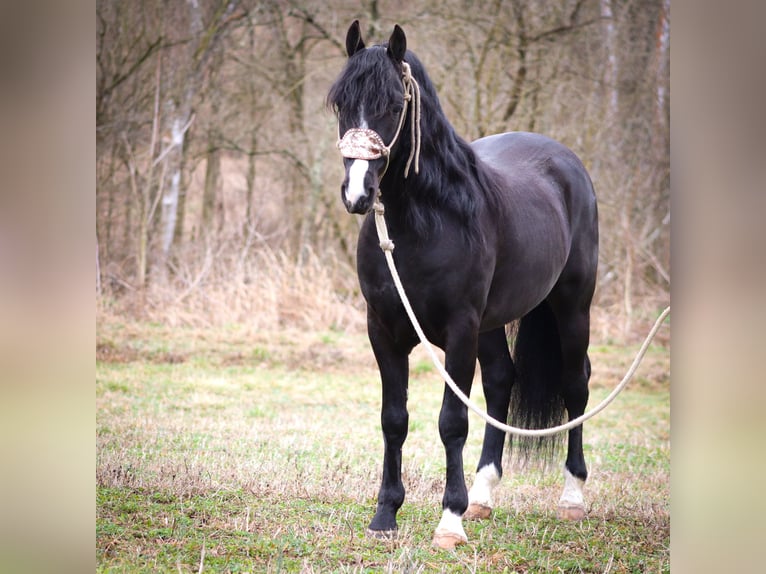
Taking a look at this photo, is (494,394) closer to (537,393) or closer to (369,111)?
(537,393)

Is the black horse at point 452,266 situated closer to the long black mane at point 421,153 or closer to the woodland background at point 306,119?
the long black mane at point 421,153

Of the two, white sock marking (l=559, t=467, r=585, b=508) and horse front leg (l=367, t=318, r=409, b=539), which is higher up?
horse front leg (l=367, t=318, r=409, b=539)

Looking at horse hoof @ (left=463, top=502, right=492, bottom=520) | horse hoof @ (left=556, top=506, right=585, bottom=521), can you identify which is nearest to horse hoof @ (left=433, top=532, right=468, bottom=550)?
horse hoof @ (left=463, top=502, right=492, bottom=520)

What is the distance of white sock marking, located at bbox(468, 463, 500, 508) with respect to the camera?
421cm

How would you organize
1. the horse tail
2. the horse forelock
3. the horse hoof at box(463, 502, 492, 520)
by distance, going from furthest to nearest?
the horse tail
the horse hoof at box(463, 502, 492, 520)
the horse forelock

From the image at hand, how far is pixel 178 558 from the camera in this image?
3221mm

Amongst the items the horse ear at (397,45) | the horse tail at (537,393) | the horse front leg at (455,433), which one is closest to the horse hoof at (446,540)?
the horse front leg at (455,433)

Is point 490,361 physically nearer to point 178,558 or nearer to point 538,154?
point 538,154

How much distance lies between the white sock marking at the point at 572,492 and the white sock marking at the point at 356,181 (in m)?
2.23

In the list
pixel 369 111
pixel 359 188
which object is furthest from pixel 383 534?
pixel 369 111

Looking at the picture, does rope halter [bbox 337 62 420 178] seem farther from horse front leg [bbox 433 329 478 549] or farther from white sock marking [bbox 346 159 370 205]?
horse front leg [bbox 433 329 478 549]

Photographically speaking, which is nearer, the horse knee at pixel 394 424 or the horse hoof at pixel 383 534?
the horse hoof at pixel 383 534

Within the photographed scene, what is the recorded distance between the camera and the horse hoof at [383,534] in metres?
3.56
